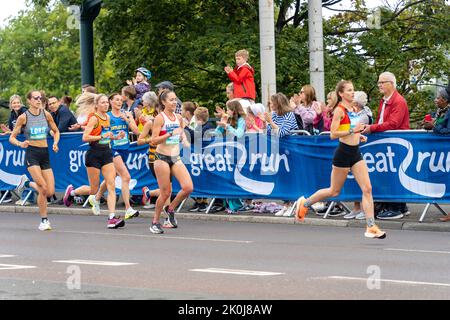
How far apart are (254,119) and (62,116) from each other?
15.5 ft

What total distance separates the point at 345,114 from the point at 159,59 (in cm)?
1653

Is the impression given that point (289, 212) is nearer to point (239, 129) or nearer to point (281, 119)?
point (281, 119)

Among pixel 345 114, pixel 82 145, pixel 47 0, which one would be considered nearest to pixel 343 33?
pixel 47 0

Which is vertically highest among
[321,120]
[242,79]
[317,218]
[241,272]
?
[242,79]

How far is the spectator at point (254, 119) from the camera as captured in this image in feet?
63.1

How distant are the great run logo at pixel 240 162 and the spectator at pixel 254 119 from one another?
0.94ft

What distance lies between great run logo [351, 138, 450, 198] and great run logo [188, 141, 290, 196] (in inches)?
68.9

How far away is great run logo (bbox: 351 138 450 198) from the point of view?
1712 cm

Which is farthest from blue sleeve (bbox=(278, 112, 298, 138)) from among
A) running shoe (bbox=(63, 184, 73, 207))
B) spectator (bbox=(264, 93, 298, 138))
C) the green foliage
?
the green foliage

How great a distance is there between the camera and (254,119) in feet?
63.5

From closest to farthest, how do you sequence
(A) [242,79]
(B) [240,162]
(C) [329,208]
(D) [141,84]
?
(C) [329,208]
(B) [240,162]
(A) [242,79]
(D) [141,84]

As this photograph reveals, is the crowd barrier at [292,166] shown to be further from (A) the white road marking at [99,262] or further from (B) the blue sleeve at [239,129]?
(A) the white road marking at [99,262]

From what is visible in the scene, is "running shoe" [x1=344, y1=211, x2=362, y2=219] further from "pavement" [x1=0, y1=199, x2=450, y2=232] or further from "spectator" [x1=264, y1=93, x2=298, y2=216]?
"spectator" [x1=264, y1=93, x2=298, y2=216]

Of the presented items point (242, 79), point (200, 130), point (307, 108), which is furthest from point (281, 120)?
point (200, 130)
